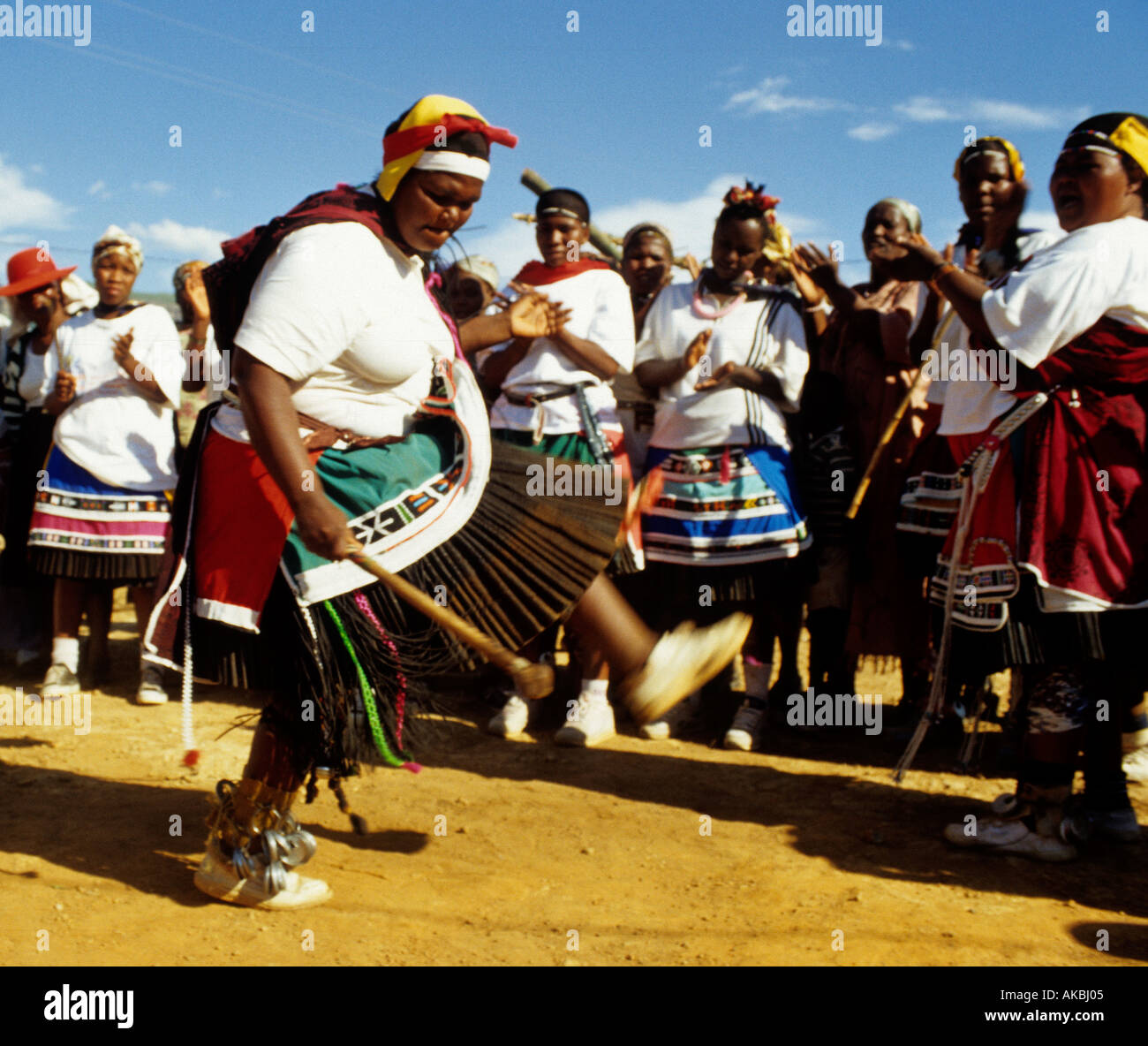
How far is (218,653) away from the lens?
3213mm

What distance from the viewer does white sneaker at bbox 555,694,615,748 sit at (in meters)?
5.20

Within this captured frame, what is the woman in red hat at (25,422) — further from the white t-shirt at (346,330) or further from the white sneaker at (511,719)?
the white t-shirt at (346,330)

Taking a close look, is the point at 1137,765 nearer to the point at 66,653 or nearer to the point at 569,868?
the point at 569,868

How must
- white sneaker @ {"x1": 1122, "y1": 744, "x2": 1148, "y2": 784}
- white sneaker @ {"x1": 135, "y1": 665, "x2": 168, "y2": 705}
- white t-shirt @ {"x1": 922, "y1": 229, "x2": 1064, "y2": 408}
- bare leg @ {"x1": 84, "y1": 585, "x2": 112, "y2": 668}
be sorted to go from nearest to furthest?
white t-shirt @ {"x1": 922, "y1": 229, "x2": 1064, "y2": 408}, white sneaker @ {"x1": 1122, "y1": 744, "x2": 1148, "y2": 784}, white sneaker @ {"x1": 135, "y1": 665, "x2": 168, "y2": 705}, bare leg @ {"x1": 84, "y1": 585, "x2": 112, "y2": 668}

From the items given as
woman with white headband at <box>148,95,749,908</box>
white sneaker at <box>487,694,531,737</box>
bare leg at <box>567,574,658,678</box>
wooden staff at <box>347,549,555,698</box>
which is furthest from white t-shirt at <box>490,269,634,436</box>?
wooden staff at <box>347,549,555,698</box>

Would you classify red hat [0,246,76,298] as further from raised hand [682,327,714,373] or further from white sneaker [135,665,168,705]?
raised hand [682,327,714,373]

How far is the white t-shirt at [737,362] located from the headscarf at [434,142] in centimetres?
229

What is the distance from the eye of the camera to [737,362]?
523 cm

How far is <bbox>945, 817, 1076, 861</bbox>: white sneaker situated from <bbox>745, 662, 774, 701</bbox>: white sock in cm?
155

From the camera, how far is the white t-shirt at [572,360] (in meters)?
5.21

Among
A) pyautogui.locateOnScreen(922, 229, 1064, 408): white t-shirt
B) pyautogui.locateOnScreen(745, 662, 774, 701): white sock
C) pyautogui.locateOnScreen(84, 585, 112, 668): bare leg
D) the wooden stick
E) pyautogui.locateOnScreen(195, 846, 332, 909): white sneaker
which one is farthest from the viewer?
pyautogui.locateOnScreen(84, 585, 112, 668): bare leg

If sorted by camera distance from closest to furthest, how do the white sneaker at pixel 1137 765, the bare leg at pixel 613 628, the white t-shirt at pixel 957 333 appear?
the bare leg at pixel 613 628 < the white t-shirt at pixel 957 333 < the white sneaker at pixel 1137 765

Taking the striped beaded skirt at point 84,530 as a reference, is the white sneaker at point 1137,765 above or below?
below

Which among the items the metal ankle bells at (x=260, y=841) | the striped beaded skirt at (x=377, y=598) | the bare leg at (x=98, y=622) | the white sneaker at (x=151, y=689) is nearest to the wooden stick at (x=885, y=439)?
the striped beaded skirt at (x=377, y=598)
